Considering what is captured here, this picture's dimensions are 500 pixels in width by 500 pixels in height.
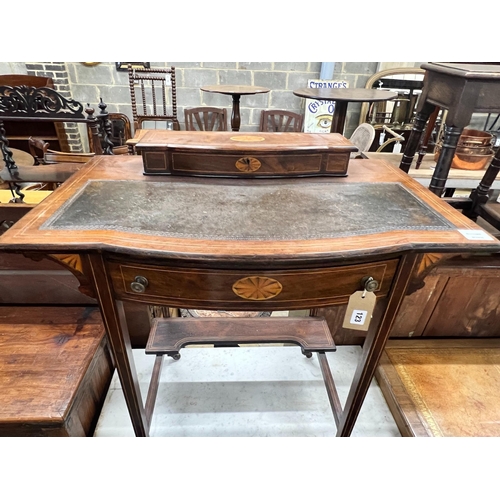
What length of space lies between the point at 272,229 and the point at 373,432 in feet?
3.16

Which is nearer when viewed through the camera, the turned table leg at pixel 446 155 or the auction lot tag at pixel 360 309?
the auction lot tag at pixel 360 309

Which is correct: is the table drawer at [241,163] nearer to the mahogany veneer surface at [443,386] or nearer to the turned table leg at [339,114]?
the mahogany veneer surface at [443,386]

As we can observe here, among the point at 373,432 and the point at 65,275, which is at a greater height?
the point at 65,275

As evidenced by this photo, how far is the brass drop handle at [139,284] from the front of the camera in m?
0.79

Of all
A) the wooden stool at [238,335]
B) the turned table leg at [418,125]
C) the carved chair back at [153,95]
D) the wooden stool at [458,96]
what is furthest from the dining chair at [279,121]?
the wooden stool at [238,335]

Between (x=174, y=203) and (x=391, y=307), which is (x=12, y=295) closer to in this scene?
(x=174, y=203)

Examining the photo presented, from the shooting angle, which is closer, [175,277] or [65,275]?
[175,277]

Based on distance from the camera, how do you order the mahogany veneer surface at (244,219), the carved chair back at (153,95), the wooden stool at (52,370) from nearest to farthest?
the mahogany veneer surface at (244,219) < the wooden stool at (52,370) < the carved chair back at (153,95)

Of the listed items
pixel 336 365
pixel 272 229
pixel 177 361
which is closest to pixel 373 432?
pixel 336 365

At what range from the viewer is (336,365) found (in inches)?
60.5

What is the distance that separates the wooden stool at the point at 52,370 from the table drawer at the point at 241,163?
65 centimetres

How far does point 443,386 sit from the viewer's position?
1.31 metres

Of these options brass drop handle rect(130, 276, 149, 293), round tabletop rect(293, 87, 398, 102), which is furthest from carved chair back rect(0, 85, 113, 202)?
round tabletop rect(293, 87, 398, 102)

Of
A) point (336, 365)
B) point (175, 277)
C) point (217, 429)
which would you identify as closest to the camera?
point (175, 277)
